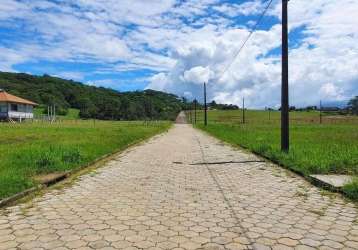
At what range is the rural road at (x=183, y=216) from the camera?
4887 millimetres

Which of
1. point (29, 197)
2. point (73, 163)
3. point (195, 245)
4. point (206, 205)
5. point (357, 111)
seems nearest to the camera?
point (195, 245)

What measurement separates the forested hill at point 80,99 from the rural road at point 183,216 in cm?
9899

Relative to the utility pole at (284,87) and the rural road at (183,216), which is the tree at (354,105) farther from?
the rural road at (183,216)

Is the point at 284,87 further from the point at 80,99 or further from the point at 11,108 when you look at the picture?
the point at 80,99

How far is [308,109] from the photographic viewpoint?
136250mm

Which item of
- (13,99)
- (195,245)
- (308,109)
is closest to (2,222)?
(195,245)

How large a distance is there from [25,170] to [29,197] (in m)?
2.90

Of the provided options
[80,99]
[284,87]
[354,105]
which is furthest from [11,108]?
[354,105]

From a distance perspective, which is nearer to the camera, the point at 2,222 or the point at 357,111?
the point at 2,222

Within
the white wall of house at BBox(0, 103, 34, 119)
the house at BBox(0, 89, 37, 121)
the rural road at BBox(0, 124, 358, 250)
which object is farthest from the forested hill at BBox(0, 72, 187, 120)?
the rural road at BBox(0, 124, 358, 250)

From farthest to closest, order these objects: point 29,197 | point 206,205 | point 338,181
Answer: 1. point 338,181
2. point 29,197
3. point 206,205

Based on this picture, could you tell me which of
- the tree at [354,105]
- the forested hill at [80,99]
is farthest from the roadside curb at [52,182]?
the tree at [354,105]

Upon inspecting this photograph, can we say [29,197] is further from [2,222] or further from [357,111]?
[357,111]

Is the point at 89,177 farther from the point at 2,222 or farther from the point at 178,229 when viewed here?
the point at 178,229
